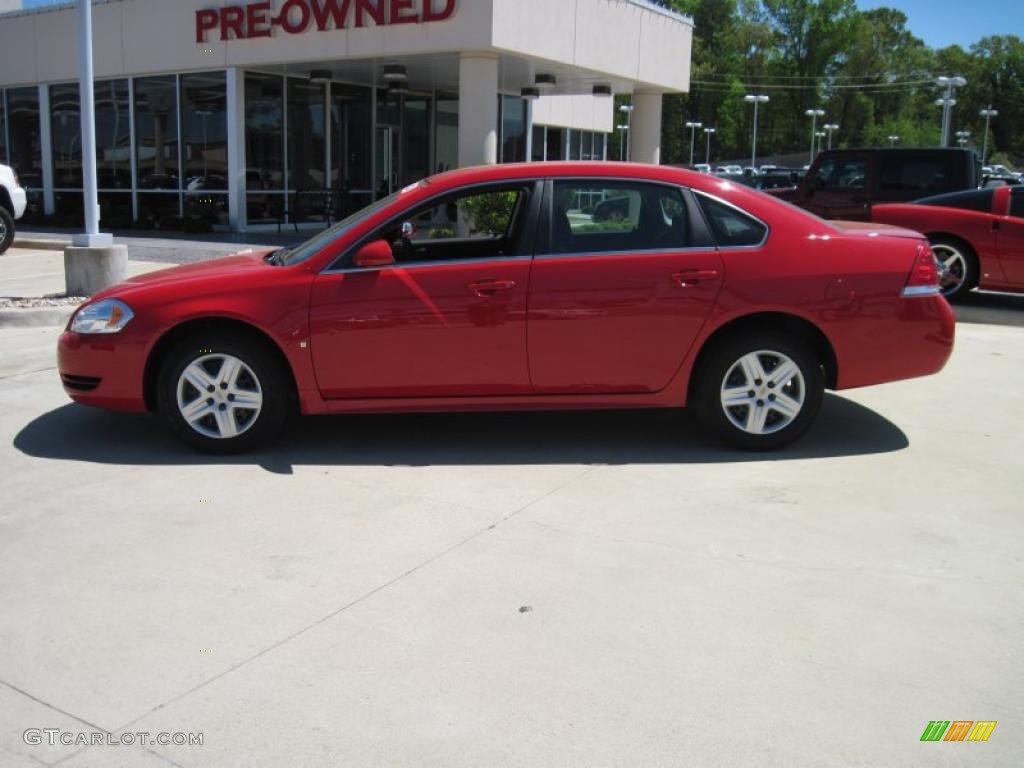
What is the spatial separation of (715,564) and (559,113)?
26056 millimetres

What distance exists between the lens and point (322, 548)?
14.1ft

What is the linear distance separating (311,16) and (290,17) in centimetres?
51

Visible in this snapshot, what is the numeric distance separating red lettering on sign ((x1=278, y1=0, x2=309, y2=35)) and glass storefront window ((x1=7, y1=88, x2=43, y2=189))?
28.2 ft

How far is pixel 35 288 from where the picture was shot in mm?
11750

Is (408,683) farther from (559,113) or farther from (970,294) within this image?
(559,113)

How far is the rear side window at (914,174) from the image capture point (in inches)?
536

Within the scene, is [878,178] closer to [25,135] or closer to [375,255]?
[375,255]

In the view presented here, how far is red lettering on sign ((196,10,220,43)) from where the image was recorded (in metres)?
19.2

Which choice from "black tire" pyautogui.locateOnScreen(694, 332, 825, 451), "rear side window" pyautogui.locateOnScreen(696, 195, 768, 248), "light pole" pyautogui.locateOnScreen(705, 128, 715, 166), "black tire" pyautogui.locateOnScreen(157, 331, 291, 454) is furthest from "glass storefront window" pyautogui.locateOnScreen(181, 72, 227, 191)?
"light pole" pyautogui.locateOnScreen(705, 128, 715, 166)

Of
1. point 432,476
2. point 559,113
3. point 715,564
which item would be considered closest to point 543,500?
point 432,476

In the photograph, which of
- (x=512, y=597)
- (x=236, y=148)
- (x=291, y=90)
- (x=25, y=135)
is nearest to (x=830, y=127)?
(x=291, y=90)

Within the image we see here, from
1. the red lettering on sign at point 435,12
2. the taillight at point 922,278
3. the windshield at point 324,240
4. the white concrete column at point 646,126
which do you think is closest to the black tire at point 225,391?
the windshield at point 324,240

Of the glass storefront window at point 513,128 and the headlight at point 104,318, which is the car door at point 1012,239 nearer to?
the headlight at point 104,318

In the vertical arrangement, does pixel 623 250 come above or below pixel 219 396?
above
